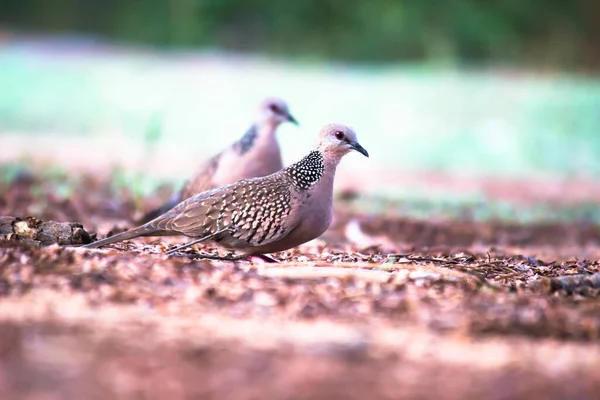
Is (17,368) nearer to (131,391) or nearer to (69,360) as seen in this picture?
(69,360)

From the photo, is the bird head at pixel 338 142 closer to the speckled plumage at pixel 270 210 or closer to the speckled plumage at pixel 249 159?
the speckled plumage at pixel 270 210

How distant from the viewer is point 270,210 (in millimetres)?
5535

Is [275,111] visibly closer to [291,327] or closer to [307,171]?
[307,171]

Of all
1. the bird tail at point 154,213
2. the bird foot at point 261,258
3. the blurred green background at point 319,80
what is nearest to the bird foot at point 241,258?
the bird foot at point 261,258

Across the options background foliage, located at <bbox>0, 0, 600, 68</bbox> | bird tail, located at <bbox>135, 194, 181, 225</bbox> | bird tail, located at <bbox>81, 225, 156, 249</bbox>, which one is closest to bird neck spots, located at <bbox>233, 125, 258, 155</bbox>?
bird tail, located at <bbox>135, 194, 181, 225</bbox>

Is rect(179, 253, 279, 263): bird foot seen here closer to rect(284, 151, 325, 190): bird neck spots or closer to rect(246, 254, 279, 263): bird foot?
rect(246, 254, 279, 263): bird foot

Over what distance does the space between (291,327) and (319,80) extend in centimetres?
1124

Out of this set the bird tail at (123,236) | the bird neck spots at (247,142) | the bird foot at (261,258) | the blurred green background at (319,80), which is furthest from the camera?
the blurred green background at (319,80)

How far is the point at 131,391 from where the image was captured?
3246mm

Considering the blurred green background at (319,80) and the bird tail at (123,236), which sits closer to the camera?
the bird tail at (123,236)

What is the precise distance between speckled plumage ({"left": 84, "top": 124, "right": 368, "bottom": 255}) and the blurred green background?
6.83 m

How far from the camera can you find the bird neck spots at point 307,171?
223 inches

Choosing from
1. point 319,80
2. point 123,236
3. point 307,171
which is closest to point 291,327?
point 307,171

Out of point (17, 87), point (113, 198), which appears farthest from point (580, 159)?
point (17, 87)
